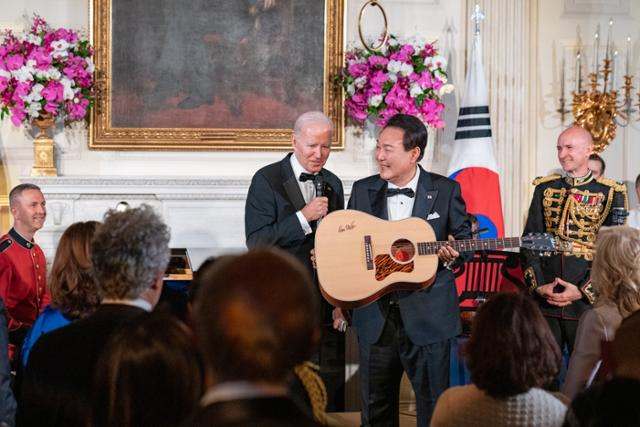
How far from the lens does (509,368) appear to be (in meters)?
2.48

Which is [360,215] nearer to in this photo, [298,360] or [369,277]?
[369,277]

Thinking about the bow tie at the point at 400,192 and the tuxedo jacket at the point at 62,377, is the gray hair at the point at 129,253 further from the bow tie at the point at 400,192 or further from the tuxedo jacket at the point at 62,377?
the bow tie at the point at 400,192

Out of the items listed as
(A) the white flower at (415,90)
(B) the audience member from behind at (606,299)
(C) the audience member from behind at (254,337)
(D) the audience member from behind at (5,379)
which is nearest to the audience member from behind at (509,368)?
(B) the audience member from behind at (606,299)

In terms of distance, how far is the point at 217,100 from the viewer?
7.00 meters

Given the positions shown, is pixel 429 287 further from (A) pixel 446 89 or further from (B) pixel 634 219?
(B) pixel 634 219

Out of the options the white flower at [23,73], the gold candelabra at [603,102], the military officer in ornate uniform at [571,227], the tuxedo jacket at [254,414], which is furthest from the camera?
the gold candelabra at [603,102]

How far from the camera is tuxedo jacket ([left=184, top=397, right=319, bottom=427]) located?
1.51m

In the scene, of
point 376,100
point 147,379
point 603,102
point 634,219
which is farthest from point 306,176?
point 603,102

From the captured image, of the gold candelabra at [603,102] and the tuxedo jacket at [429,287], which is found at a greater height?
the gold candelabra at [603,102]

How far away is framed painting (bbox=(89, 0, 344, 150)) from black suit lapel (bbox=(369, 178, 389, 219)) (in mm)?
2554

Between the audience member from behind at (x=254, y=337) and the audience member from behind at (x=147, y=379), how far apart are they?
0.36 m

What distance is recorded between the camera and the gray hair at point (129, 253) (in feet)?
8.34

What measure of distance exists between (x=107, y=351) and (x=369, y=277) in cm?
246

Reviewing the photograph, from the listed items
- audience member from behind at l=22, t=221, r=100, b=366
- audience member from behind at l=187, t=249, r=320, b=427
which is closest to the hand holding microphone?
audience member from behind at l=22, t=221, r=100, b=366
